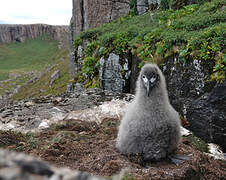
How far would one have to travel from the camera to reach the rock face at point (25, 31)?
8631cm

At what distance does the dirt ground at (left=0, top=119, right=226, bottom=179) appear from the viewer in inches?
158

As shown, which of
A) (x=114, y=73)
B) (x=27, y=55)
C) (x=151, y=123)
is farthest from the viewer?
(x=27, y=55)

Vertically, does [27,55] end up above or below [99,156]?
above

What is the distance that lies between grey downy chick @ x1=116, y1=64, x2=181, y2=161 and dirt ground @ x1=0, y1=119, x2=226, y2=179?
9.3 inches

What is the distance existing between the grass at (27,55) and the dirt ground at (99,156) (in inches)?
2276

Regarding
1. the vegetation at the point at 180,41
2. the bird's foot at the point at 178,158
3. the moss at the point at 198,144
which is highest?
the vegetation at the point at 180,41

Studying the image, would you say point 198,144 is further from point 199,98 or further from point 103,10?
point 103,10

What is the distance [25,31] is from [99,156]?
297ft

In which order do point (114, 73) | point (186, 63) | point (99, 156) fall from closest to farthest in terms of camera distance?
1. point (99, 156)
2. point (186, 63)
3. point (114, 73)

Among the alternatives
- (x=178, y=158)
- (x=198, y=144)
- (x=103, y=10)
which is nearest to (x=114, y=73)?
(x=198, y=144)

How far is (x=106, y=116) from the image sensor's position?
7.28 meters

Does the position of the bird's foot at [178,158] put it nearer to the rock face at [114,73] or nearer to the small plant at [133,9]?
the rock face at [114,73]

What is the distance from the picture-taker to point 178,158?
455cm

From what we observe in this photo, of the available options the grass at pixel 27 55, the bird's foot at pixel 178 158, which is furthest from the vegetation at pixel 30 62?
the bird's foot at pixel 178 158
